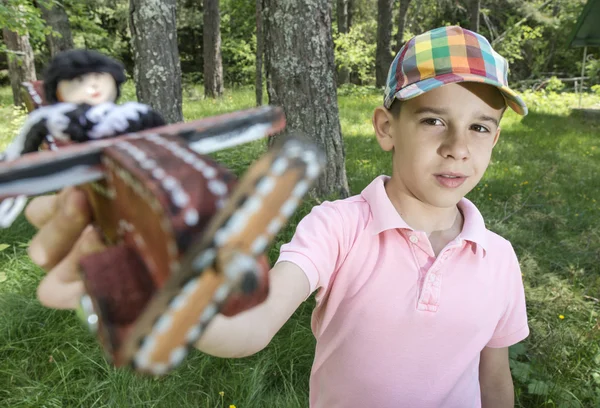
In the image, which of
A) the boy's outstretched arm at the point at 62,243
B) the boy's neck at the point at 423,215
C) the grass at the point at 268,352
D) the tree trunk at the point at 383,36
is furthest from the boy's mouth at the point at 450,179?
the tree trunk at the point at 383,36

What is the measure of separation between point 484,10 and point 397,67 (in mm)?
18530

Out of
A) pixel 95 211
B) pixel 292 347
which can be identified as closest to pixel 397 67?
pixel 95 211

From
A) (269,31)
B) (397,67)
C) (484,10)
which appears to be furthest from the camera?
(484,10)

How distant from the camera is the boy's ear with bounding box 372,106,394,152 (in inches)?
58.4

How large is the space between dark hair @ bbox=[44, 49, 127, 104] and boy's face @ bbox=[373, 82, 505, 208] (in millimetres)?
887

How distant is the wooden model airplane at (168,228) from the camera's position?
39 cm

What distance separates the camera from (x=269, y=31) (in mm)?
2859

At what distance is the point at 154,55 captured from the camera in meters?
1.46

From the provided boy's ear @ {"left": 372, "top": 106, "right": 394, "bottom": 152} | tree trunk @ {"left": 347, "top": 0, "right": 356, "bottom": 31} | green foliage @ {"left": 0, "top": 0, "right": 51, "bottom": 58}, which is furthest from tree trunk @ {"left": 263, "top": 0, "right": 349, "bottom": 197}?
tree trunk @ {"left": 347, "top": 0, "right": 356, "bottom": 31}

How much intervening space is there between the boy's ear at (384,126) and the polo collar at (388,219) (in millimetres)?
125

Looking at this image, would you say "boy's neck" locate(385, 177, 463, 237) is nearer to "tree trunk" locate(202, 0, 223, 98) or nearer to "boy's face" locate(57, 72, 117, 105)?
"boy's face" locate(57, 72, 117, 105)

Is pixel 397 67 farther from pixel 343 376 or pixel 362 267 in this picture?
pixel 343 376

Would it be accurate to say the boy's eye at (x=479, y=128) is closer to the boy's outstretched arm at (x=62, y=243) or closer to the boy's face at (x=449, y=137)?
the boy's face at (x=449, y=137)

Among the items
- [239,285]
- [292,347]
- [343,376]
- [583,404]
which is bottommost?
[583,404]
